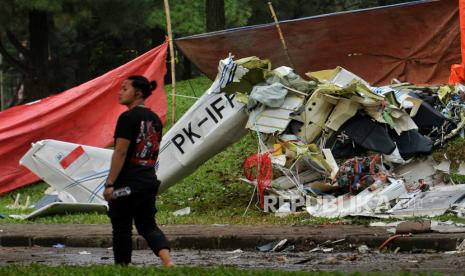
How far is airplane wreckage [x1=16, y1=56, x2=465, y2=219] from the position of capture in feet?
45.8

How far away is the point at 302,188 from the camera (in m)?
14.3

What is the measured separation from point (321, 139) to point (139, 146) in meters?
6.60

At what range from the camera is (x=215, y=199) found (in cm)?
1589

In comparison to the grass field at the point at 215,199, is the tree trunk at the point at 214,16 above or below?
above

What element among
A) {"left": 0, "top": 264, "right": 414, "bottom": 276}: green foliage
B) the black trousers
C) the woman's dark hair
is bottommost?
A: {"left": 0, "top": 264, "right": 414, "bottom": 276}: green foliage

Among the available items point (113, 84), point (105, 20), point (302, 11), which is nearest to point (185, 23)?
point (105, 20)

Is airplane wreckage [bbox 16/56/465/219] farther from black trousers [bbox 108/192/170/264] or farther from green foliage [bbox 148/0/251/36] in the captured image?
green foliage [bbox 148/0/251/36]

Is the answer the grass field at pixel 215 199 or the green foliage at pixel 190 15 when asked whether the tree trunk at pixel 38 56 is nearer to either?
the green foliage at pixel 190 15

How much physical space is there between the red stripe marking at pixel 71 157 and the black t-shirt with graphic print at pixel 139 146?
7.49 m

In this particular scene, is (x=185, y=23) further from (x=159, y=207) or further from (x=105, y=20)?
(x=159, y=207)

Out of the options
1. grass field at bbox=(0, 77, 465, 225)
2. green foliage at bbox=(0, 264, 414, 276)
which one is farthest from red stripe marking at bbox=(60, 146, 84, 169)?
green foliage at bbox=(0, 264, 414, 276)

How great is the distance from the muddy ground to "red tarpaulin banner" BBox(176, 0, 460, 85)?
7.11 metres

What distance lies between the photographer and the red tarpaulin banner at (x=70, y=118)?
19.2 m

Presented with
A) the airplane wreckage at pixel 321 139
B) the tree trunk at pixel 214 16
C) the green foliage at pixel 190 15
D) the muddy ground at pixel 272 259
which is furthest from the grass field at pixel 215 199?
the green foliage at pixel 190 15
